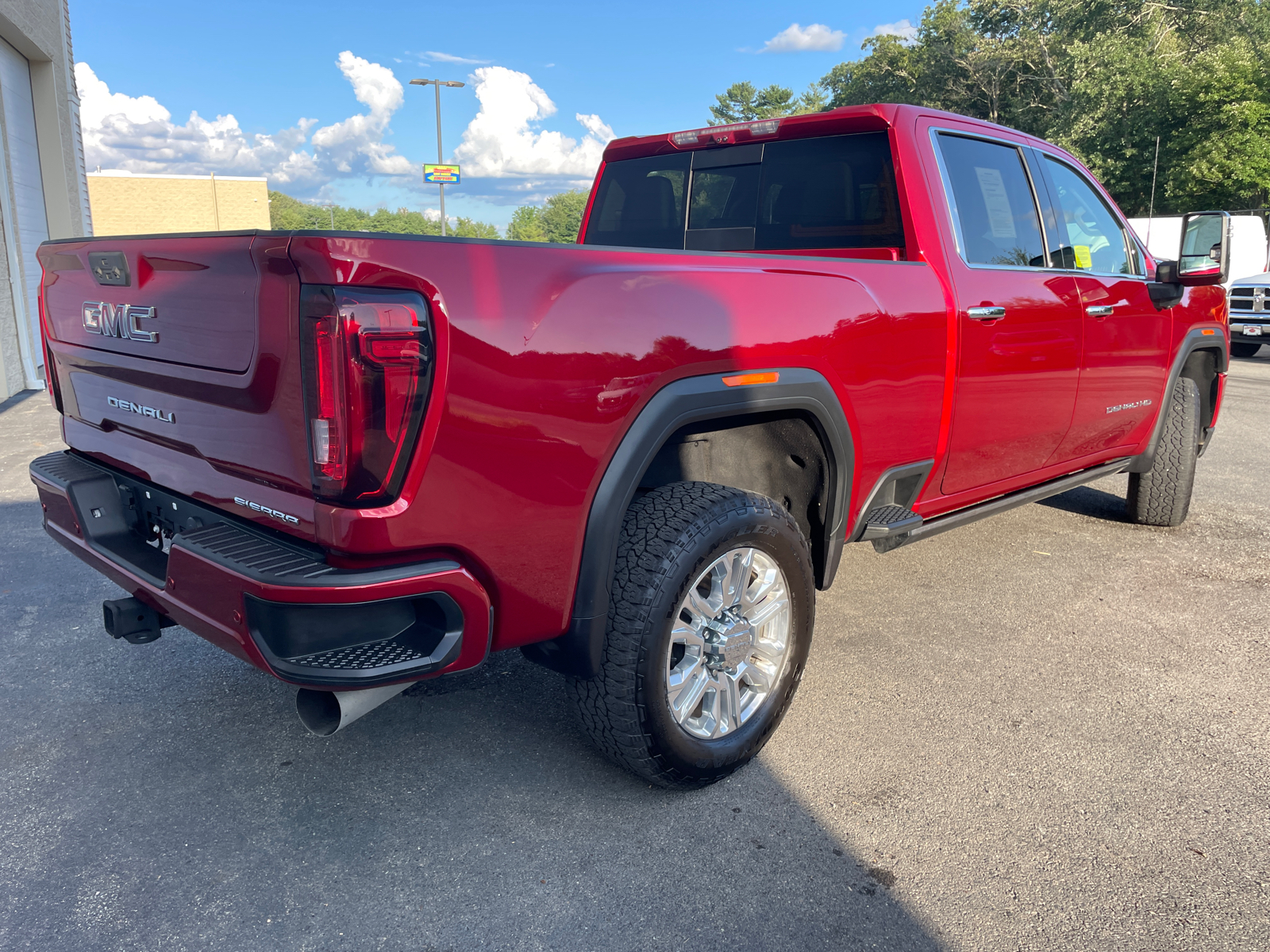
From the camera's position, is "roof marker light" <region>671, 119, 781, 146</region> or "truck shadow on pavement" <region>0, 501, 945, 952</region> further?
"roof marker light" <region>671, 119, 781, 146</region>

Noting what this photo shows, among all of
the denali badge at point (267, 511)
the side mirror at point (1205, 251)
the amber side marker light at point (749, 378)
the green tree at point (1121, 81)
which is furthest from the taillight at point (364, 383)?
the green tree at point (1121, 81)

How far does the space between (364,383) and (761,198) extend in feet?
7.89

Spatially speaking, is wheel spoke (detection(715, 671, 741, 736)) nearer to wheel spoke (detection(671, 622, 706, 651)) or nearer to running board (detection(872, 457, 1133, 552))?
wheel spoke (detection(671, 622, 706, 651))

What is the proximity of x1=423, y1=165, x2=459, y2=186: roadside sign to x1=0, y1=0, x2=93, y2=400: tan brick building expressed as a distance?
1870 cm

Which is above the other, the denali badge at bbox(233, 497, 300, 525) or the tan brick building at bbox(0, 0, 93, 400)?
the tan brick building at bbox(0, 0, 93, 400)

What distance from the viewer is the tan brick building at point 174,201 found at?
6981cm

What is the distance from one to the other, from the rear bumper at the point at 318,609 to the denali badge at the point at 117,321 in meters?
0.56

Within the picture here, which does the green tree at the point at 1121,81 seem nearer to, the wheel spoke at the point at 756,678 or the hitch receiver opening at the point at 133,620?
the wheel spoke at the point at 756,678

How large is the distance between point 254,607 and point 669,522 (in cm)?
104

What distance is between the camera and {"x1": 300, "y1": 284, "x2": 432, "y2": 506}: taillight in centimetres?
185

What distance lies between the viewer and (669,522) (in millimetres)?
2439

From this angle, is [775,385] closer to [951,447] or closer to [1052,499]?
[951,447]

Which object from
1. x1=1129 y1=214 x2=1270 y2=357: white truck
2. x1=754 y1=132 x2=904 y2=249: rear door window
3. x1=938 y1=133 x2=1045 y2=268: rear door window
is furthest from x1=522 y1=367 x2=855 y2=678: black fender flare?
x1=1129 y1=214 x2=1270 y2=357: white truck

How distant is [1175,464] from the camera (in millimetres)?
5172
